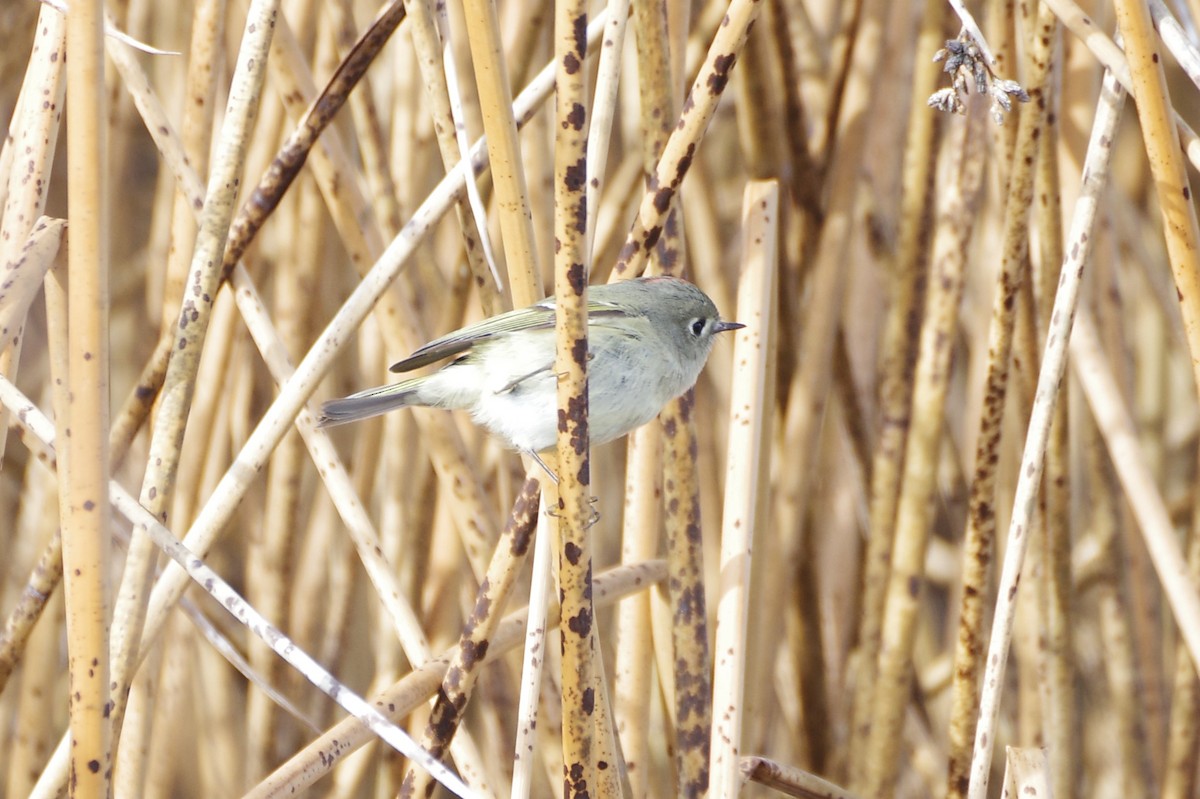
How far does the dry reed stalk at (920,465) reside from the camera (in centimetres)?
175

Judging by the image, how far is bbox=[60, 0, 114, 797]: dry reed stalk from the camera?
0.98m

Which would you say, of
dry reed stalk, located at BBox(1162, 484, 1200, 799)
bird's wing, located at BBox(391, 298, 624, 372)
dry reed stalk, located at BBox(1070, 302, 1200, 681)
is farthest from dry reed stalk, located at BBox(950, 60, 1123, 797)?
dry reed stalk, located at BBox(1162, 484, 1200, 799)

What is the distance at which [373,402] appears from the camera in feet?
5.30

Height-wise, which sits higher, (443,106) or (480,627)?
(443,106)

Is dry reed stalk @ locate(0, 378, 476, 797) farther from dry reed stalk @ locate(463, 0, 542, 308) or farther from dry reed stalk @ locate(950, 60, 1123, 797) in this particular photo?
dry reed stalk @ locate(950, 60, 1123, 797)

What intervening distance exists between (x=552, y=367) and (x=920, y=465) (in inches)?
23.5

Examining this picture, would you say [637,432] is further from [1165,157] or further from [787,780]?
[1165,157]

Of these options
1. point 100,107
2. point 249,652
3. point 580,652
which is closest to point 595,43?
point 100,107

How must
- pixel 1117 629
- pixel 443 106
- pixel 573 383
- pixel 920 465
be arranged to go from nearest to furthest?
1. pixel 573 383
2. pixel 443 106
3. pixel 920 465
4. pixel 1117 629

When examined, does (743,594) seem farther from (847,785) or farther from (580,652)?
(847,785)

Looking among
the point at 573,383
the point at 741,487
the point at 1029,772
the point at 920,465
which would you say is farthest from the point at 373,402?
the point at 1029,772

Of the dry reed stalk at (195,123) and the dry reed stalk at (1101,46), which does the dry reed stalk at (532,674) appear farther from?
the dry reed stalk at (1101,46)

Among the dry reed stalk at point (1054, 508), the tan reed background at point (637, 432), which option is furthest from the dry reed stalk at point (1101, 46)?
the dry reed stalk at point (1054, 508)

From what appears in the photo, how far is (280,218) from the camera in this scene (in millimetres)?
2139
